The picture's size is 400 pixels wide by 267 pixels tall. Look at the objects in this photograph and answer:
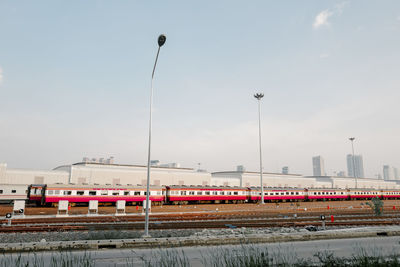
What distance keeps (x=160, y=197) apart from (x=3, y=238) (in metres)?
29.2

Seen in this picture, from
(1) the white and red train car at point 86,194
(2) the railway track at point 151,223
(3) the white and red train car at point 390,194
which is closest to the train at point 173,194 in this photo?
(1) the white and red train car at point 86,194

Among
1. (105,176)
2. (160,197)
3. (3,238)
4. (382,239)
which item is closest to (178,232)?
(3,238)

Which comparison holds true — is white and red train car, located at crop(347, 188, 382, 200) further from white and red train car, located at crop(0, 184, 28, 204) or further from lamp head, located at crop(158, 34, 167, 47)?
white and red train car, located at crop(0, 184, 28, 204)

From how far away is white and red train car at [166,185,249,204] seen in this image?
44.1m

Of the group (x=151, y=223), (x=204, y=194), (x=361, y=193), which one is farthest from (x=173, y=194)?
(x=361, y=193)

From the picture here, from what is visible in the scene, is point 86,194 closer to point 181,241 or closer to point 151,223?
point 151,223

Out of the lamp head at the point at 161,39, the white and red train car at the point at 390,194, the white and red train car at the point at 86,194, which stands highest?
the lamp head at the point at 161,39

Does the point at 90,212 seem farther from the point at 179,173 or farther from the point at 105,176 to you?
the point at 179,173

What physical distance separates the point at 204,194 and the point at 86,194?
19.8 meters

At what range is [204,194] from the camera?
4656 centimetres

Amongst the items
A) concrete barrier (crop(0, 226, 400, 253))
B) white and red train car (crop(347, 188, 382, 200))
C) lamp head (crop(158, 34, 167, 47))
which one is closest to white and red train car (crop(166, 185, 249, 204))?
concrete barrier (crop(0, 226, 400, 253))

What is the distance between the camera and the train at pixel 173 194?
36344 mm

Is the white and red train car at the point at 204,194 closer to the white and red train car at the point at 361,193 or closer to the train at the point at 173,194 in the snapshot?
the train at the point at 173,194

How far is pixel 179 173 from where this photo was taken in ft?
254
